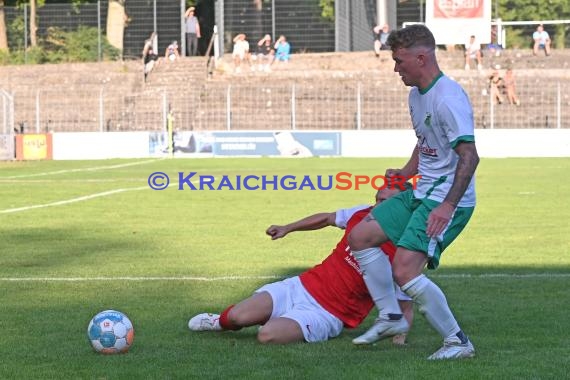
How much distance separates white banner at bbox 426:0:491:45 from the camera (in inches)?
1976

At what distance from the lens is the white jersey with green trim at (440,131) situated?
22.7ft

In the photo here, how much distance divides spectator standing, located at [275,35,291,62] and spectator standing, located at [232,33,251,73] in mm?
1278

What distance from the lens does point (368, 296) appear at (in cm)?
795

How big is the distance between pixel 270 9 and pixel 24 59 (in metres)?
12.7

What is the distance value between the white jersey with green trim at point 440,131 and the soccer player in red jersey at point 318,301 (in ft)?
A: 2.07

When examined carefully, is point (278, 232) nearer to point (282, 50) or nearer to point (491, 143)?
point (491, 143)

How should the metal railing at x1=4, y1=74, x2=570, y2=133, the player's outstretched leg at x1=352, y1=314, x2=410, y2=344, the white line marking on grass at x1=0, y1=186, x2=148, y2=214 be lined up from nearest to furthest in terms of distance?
the player's outstretched leg at x1=352, y1=314, x2=410, y2=344, the white line marking on grass at x1=0, y1=186, x2=148, y2=214, the metal railing at x1=4, y1=74, x2=570, y2=133

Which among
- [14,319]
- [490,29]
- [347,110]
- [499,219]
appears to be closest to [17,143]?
[347,110]

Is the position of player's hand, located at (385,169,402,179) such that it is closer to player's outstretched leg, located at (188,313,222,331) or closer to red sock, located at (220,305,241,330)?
red sock, located at (220,305,241,330)

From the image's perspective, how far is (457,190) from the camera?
6867mm

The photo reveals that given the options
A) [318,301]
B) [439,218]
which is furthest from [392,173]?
[439,218]

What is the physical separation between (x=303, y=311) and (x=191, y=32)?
46.6 metres

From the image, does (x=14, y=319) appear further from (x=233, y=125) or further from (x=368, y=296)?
(x=233, y=125)

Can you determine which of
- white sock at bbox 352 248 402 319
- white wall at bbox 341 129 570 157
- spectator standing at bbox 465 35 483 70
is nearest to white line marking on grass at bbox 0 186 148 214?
white sock at bbox 352 248 402 319
